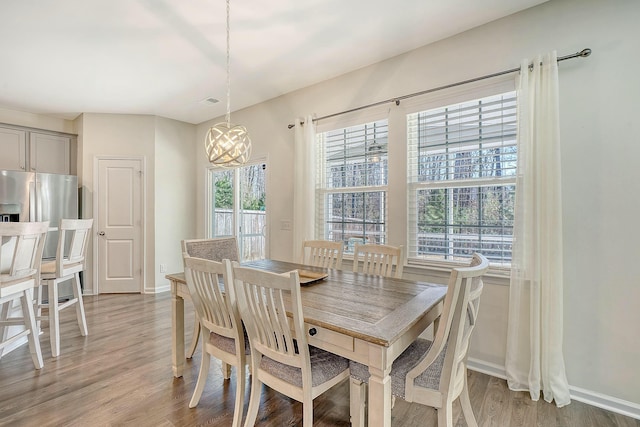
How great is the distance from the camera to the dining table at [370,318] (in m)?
1.24

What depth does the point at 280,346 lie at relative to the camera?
4.74ft

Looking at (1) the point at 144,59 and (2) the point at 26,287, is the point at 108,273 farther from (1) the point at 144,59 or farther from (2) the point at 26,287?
(1) the point at 144,59

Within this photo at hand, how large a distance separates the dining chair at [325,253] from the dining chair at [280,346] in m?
1.11

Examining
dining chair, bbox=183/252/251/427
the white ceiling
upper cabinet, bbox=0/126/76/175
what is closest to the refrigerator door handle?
upper cabinet, bbox=0/126/76/175

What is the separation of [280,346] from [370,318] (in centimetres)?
45

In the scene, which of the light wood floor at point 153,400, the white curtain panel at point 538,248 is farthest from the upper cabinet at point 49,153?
the white curtain panel at point 538,248

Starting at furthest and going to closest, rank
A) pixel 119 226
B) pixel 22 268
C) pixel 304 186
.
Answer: pixel 119 226 → pixel 304 186 → pixel 22 268

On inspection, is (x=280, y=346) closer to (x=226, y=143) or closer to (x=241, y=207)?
(x=226, y=143)

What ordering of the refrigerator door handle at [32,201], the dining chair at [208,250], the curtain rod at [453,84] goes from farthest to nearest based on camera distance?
the refrigerator door handle at [32,201] → the dining chair at [208,250] → the curtain rod at [453,84]

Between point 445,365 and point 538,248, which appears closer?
point 445,365

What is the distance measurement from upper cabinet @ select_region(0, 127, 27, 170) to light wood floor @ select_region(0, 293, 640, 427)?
9.57 feet

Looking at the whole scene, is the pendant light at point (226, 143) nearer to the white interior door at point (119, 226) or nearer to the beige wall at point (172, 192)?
the beige wall at point (172, 192)

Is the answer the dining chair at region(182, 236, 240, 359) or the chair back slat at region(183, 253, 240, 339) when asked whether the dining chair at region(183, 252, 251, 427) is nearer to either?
the chair back slat at region(183, 253, 240, 339)

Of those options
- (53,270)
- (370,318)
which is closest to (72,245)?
(53,270)
